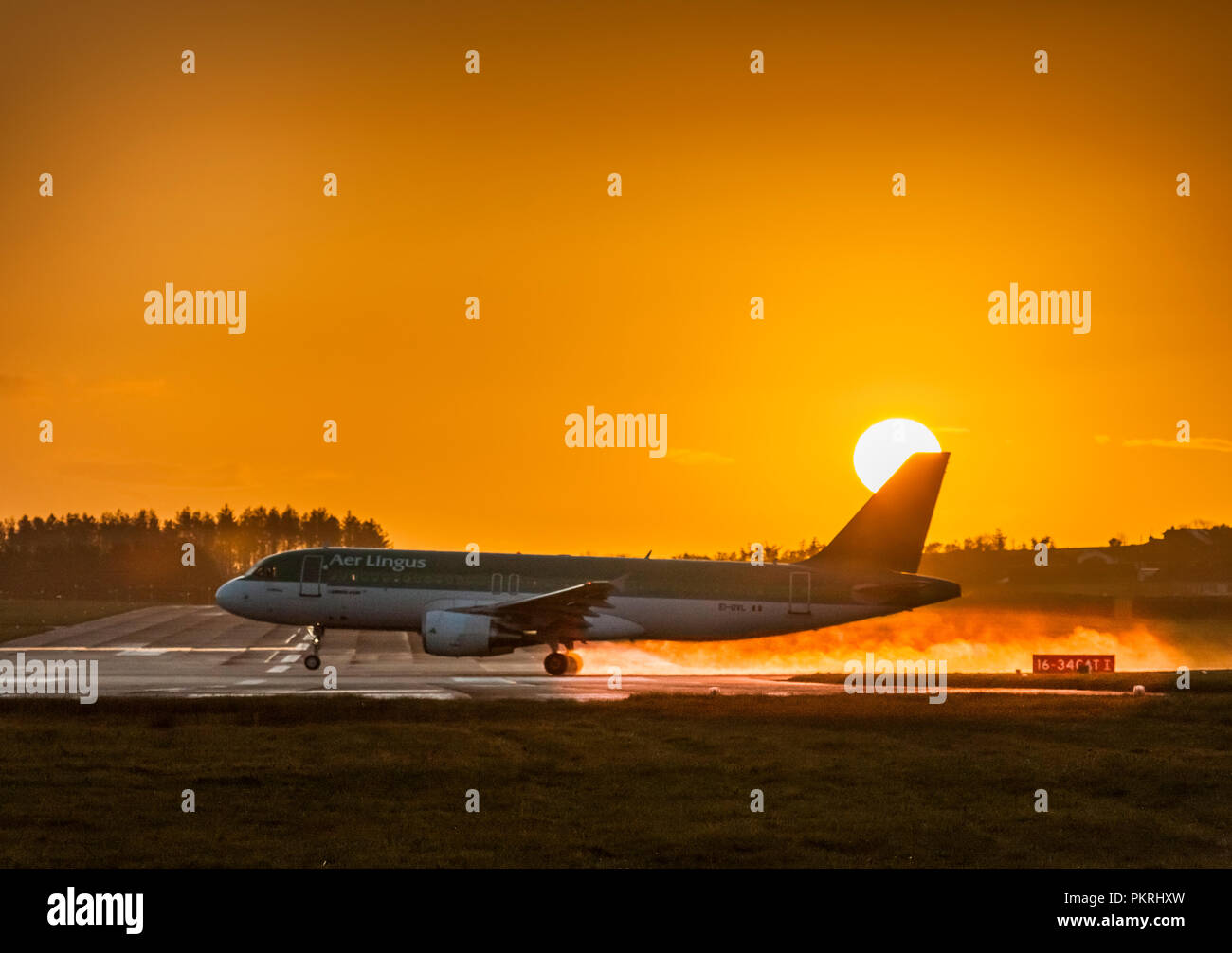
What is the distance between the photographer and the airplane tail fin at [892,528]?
152 feet

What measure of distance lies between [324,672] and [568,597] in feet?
28.4

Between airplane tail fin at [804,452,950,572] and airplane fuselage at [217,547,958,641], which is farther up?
airplane tail fin at [804,452,950,572]

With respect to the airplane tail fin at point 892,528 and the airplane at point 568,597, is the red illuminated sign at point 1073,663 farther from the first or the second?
the airplane at point 568,597

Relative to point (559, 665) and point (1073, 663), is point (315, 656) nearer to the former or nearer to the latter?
point (559, 665)

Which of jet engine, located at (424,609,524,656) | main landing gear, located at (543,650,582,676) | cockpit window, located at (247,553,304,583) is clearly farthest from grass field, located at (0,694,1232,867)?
cockpit window, located at (247,553,304,583)

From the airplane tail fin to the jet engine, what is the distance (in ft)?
38.7

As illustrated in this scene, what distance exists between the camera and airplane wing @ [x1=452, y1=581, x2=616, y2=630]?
138ft

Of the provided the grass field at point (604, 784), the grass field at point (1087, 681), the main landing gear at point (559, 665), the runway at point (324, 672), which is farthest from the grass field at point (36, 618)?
the grass field at point (1087, 681)

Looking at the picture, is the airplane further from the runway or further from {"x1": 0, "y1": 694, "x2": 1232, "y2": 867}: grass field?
{"x1": 0, "y1": 694, "x2": 1232, "y2": 867}: grass field

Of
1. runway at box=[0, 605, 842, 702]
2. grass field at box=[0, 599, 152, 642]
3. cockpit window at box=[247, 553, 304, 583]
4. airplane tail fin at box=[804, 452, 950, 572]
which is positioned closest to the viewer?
runway at box=[0, 605, 842, 702]

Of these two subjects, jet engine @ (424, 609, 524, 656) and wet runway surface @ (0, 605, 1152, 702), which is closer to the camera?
wet runway surface @ (0, 605, 1152, 702)

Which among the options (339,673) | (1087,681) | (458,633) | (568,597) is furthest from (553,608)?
(1087,681)
